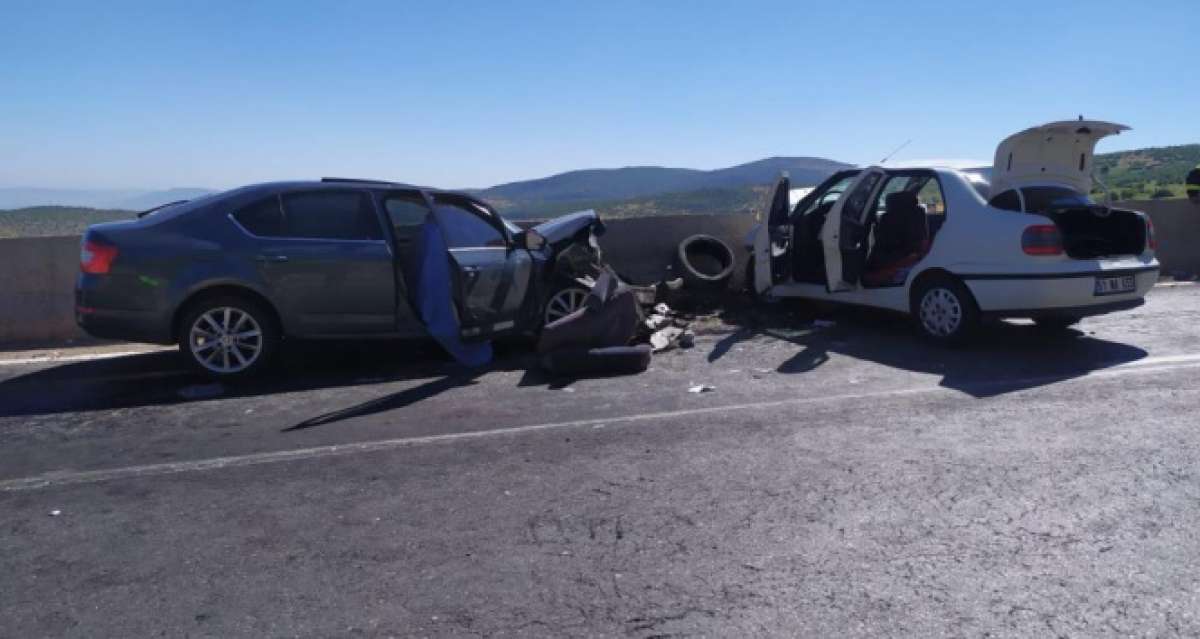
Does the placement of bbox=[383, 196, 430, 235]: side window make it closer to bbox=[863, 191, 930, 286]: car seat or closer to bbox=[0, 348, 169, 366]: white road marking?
bbox=[0, 348, 169, 366]: white road marking

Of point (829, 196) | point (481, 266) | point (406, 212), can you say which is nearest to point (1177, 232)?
point (829, 196)

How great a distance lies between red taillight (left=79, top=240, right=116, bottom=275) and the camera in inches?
278

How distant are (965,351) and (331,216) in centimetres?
566

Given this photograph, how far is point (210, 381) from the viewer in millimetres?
7398

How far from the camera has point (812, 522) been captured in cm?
413

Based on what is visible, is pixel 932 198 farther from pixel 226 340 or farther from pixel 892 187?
pixel 226 340

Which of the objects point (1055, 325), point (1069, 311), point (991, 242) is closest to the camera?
point (1069, 311)

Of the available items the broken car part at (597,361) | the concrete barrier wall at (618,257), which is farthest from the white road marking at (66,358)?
the broken car part at (597,361)

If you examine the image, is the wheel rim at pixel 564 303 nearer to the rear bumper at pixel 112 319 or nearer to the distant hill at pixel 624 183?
the rear bumper at pixel 112 319

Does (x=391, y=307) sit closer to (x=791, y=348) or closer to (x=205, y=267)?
(x=205, y=267)

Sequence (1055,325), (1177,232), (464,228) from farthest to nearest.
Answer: (1177,232) < (1055,325) < (464,228)

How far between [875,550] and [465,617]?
1.74 metres

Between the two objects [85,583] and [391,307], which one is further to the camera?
[391,307]

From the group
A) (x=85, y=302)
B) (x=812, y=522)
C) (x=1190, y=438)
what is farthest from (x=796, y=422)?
(x=85, y=302)
